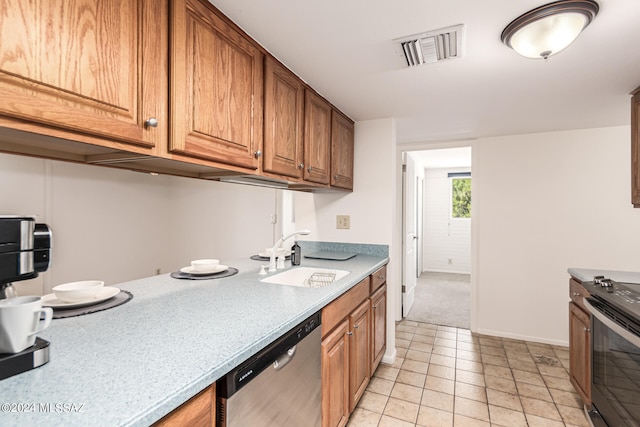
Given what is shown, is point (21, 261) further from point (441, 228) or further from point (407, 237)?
point (441, 228)

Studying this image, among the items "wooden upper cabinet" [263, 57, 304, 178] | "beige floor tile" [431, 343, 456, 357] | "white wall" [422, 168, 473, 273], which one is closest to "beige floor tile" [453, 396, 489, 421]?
"beige floor tile" [431, 343, 456, 357]

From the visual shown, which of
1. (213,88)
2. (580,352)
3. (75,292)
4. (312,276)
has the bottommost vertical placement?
(580,352)

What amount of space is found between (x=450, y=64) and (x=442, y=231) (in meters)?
5.45

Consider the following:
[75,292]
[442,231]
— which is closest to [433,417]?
[75,292]

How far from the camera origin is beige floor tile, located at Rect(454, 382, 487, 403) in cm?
214

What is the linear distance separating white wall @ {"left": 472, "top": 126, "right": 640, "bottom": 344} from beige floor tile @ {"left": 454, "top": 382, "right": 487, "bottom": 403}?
119 centimetres

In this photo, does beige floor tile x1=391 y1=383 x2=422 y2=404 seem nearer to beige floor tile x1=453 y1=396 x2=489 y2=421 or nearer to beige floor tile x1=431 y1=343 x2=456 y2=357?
beige floor tile x1=453 y1=396 x2=489 y2=421

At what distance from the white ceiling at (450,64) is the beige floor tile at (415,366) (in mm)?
2095

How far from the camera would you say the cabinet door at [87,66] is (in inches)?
27.5

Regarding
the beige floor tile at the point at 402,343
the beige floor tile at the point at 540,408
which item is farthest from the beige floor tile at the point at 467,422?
the beige floor tile at the point at 402,343

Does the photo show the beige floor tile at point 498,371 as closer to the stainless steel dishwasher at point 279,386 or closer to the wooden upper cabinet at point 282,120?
the stainless steel dishwasher at point 279,386

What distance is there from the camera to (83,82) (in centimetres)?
82

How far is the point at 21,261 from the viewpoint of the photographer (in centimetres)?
75

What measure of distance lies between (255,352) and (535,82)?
219cm
